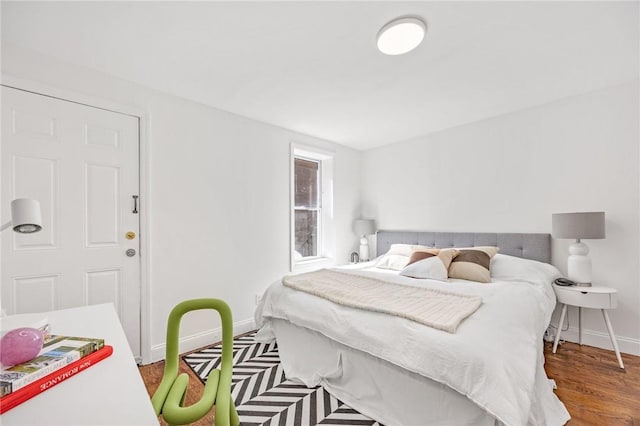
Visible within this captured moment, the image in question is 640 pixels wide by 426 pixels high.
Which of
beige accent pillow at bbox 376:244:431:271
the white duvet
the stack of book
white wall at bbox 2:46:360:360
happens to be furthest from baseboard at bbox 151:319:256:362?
beige accent pillow at bbox 376:244:431:271

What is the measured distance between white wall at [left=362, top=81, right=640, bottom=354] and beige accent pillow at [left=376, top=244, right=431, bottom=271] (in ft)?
1.84

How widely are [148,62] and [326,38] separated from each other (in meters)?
1.37

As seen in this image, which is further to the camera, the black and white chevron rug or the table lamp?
the black and white chevron rug

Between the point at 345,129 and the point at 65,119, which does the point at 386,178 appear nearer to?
the point at 345,129

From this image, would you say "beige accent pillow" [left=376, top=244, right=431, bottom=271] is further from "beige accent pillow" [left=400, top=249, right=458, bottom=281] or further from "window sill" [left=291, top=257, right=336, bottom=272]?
"window sill" [left=291, top=257, right=336, bottom=272]

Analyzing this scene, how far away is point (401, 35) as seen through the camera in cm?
183

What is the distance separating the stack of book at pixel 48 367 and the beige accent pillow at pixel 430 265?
8.04 feet

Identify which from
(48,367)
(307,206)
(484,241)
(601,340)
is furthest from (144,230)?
(601,340)

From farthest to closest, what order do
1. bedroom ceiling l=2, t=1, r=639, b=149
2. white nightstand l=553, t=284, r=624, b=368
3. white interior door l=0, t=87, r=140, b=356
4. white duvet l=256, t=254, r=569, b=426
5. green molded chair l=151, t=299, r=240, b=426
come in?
1. white nightstand l=553, t=284, r=624, b=368
2. white interior door l=0, t=87, r=140, b=356
3. bedroom ceiling l=2, t=1, r=639, b=149
4. white duvet l=256, t=254, r=569, b=426
5. green molded chair l=151, t=299, r=240, b=426

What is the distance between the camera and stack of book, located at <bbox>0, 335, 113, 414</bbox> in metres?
0.77

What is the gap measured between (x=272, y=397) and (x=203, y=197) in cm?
189

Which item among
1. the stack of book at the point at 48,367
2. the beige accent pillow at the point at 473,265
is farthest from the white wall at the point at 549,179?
the stack of book at the point at 48,367

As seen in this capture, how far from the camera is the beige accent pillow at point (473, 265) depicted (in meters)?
2.64

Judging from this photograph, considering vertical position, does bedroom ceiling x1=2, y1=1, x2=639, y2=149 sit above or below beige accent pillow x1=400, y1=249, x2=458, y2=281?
above
